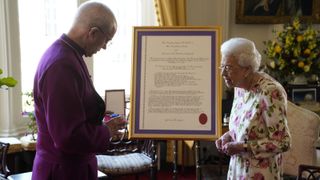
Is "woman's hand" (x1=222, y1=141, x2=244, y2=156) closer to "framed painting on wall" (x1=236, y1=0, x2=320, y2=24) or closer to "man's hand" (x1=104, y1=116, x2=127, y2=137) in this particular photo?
"man's hand" (x1=104, y1=116, x2=127, y2=137)

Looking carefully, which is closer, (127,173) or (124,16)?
(127,173)

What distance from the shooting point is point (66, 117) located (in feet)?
4.43

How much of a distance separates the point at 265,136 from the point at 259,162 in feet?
0.46

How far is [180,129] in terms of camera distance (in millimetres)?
2320

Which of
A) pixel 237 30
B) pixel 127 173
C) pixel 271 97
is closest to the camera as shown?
pixel 271 97

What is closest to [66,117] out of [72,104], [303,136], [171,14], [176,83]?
[72,104]

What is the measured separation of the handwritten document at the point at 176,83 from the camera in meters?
2.32

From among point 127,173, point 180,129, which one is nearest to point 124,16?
point 127,173

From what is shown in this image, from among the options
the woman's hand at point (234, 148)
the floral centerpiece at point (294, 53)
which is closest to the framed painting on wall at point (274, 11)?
the floral centerpiece at point (294, 53)

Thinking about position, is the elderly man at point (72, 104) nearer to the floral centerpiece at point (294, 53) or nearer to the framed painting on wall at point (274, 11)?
the floral centerpiece at point (294, 53)

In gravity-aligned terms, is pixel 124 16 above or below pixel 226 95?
above

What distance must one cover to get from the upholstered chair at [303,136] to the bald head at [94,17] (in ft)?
5.41

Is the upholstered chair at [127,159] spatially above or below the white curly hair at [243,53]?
below

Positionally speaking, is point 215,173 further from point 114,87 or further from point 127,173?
point 114,87
